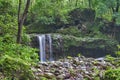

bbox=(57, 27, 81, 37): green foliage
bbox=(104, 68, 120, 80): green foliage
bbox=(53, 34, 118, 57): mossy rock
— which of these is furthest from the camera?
bbox=(57, 27, 81, 37): green foliage

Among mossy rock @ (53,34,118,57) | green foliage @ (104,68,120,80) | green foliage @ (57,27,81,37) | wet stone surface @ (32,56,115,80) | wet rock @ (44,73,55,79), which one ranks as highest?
green foliage @ (104,68,120,80)

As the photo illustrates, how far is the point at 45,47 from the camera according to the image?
18.9 m

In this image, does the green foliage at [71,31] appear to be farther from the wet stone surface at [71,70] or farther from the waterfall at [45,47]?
the wet stone surface at [71,70]

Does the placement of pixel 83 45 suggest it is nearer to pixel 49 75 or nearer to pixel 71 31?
pixel 71 31

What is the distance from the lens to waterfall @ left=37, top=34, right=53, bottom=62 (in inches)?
730

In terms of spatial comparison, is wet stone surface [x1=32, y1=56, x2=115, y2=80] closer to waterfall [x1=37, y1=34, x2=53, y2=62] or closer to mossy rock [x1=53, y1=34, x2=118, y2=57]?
waterfall [x1=37, y1=34, x2=53, y2=62]

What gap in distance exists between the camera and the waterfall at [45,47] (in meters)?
18.5

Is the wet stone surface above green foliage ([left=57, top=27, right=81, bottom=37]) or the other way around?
above

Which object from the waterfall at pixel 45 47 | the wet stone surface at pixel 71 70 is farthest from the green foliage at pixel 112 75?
the waterfall at pixel 45 47

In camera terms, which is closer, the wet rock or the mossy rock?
the wet rock

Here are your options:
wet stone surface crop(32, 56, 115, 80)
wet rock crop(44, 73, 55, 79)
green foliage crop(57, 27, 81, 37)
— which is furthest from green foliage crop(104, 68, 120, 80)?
green foliage crop(57, 27, 81, 37)

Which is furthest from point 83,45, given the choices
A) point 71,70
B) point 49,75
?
point 49,75

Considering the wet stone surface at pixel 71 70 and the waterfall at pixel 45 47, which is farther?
the waterfall at pixel 45 47

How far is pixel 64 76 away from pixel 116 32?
15990 mm
